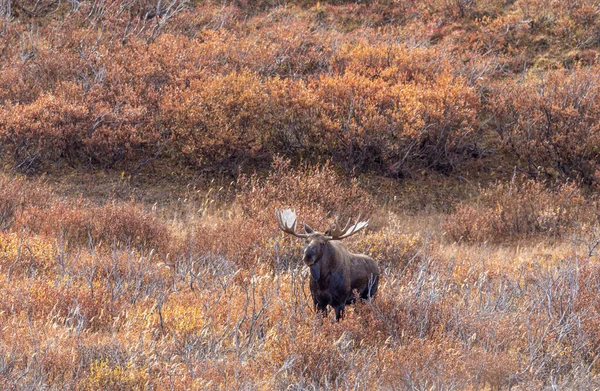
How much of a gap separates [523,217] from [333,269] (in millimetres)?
5866

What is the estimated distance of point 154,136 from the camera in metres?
12.6

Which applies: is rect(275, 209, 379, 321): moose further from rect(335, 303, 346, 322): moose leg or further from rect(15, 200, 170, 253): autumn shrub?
rect(15, 200, 170, 253): autumn shrub

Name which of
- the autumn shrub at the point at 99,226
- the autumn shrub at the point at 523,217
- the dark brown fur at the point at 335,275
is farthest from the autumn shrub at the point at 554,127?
the dark brown fur at the point at 335,275

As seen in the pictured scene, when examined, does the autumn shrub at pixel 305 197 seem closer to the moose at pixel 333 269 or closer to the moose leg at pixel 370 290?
the moose leg at pixel 370 290

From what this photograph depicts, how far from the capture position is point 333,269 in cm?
635

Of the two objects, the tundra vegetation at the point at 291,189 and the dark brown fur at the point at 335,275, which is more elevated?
the dark brown fur at the point at 335,275

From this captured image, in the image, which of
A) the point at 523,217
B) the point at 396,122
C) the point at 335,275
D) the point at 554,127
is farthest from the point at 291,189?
the point at 554,127

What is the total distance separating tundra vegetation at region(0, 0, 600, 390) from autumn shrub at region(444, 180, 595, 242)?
0.04 m

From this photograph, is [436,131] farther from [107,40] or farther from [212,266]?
[107,40]

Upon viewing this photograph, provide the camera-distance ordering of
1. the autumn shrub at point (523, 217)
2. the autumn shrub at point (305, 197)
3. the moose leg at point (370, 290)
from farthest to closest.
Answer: the autumn shrub at point (523, 217) → the autumn shrub at point (305, 197) → the moose leg at point (370, 290)

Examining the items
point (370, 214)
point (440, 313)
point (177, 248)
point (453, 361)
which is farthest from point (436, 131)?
point (453, 361)

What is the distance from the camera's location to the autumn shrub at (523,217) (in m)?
11.0

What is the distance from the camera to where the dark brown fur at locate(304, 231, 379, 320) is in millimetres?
6164

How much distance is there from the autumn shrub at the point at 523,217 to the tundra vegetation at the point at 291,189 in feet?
0.14
